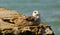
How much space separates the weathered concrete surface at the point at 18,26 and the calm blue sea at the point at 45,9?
7.65 meters

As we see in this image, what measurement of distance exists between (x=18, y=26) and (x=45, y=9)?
1552 cm

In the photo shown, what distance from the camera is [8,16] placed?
408 inches

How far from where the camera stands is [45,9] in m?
24.8

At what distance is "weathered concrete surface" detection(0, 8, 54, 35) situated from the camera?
29.2ft

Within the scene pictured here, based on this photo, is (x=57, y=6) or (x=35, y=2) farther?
(x=35, y=2)

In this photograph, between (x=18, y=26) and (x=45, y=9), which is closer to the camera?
(x=18, y=26)

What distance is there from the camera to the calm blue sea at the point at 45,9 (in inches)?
791

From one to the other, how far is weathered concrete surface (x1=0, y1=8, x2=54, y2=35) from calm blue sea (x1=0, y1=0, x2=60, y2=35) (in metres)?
7.65

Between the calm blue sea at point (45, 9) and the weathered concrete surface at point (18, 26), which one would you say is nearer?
the weathered concrete surface at point (18, 26)

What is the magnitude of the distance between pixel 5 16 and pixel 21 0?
19.3m

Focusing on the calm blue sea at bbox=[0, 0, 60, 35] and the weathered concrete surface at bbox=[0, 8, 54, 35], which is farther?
the calm blue sea at bbox=[0, 0, 60, 35]

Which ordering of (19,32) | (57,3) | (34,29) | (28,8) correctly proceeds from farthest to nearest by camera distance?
(57,3) → (28,8) → (34,29) → (19,32)

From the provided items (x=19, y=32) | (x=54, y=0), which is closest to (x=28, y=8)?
(x=54, y=0)

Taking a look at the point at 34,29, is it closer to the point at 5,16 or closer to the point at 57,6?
the point at 5,16
